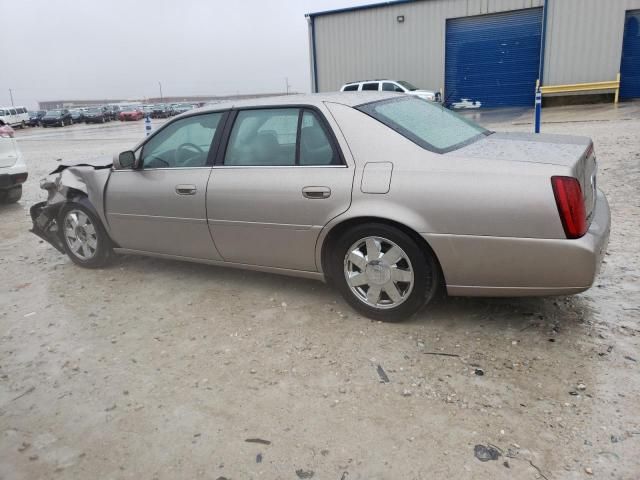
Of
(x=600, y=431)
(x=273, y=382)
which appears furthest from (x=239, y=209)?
(x=600, y=431)

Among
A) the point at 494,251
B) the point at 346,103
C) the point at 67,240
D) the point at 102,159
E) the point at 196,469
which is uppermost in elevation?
the point at 346,103

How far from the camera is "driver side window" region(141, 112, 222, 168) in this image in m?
4.19

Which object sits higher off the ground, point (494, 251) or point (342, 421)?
point (494, 251)

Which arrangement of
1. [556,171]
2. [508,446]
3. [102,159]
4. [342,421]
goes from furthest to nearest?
[102,159]
[556,171]
[342,421]
[508,446]

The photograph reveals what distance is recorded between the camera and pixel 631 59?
22.2 meters

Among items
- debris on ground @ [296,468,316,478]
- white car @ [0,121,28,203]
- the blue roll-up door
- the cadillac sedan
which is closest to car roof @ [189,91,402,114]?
the cadillac sedan

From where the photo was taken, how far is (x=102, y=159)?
507 centimetres

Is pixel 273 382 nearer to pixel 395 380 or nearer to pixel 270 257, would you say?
pixel 395 380

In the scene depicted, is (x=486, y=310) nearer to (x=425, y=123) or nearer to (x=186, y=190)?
(x=425, y=123)

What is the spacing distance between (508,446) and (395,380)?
72 centimetres

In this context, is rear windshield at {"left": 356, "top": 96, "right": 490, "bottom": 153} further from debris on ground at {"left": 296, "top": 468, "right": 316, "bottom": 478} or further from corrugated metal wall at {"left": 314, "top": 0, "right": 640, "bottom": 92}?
corrugated metal wall at {"left": 314, "top": 0, "right": 640, "bottom": 92}

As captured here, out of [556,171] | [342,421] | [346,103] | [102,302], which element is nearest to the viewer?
[342,421]

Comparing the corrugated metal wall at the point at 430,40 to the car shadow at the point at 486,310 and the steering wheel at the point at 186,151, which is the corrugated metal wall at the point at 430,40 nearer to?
the car shadow at the point at 486,310

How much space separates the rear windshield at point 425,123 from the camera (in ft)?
11.4
